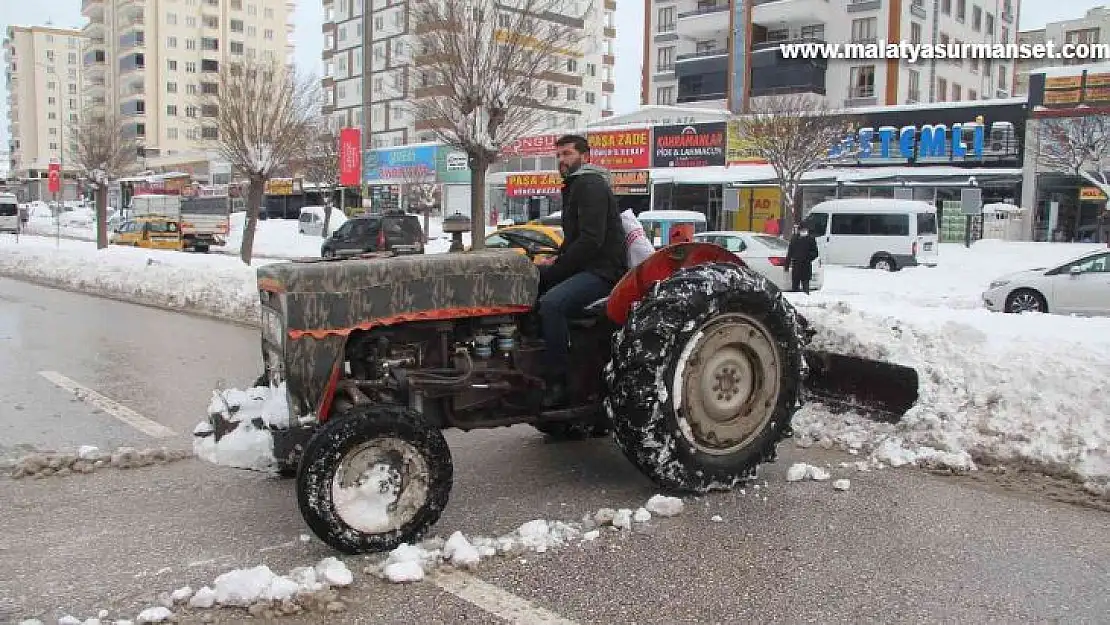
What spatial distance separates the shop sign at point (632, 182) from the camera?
134 ft

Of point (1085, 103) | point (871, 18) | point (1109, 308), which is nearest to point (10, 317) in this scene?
point (1109, 308)

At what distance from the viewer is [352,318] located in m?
4.38

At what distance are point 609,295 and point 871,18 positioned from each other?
164 feet

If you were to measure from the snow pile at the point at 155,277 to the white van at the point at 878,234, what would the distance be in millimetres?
16434

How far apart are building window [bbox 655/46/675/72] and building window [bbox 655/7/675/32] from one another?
1238 millimetres

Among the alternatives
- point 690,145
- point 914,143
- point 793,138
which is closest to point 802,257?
point 793,138

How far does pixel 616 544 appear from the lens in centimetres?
438

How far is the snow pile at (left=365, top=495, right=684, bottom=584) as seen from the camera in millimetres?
4008

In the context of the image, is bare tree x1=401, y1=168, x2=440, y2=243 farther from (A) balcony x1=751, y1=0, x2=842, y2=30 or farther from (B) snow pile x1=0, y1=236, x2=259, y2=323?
(B) snow pile x1=0, y1=236, x2=259, y2=323

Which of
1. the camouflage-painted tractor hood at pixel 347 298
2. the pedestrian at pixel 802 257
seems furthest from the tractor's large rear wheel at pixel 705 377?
the pedestrian at pixel 802 257

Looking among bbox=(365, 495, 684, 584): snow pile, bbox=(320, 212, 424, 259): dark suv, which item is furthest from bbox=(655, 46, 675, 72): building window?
bbox=(365, 495, 684, 584): snow pile

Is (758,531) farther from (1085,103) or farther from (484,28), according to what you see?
(1085,103)

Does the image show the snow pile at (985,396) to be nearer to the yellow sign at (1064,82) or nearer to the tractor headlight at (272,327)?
the tractor headlight at (272,327)

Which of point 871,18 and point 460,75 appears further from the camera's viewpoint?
point 871,18
